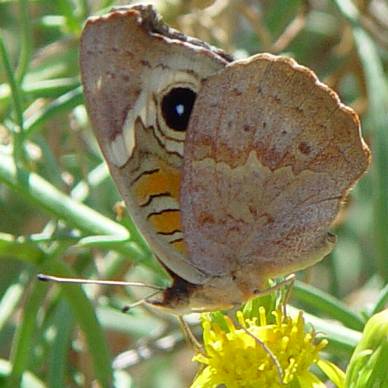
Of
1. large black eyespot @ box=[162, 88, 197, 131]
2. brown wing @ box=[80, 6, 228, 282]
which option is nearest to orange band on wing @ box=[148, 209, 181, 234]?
brown wing @ box=[80, 6, 228, 282]

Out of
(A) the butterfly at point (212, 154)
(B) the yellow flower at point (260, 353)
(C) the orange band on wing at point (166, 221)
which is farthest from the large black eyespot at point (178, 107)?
(B) the yellow flower at point (260, 353)

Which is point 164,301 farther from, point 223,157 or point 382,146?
point 382,146

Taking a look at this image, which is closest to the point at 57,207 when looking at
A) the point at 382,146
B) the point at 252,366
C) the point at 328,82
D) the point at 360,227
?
the point at 252,366

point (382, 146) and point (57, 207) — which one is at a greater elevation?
point (382, 146)

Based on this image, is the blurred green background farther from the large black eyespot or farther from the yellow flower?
the large black eyespot

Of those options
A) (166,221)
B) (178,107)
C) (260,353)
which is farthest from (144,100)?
(260,353)

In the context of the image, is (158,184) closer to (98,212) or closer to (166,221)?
(166,221)

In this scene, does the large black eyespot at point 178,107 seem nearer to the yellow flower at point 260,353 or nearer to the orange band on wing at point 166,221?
the orange band on wing at point 166,221
